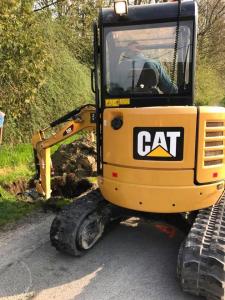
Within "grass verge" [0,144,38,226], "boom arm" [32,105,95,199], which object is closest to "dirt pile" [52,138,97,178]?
"grass verge" [0,144,38,226]

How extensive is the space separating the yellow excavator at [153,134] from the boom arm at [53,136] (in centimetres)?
81

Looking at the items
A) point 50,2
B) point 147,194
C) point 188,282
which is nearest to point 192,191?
point 147,194

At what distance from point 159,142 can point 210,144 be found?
1.74ft

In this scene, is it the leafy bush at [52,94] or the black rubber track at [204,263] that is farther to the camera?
the leafy bush at [52,94]

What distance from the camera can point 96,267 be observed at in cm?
428

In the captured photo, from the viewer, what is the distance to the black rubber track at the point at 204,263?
3500 millimetres

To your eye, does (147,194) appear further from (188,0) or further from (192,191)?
(188,0)

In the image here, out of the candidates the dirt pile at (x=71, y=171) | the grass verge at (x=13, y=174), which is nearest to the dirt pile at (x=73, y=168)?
the dirt pile at (x=71, y=171)

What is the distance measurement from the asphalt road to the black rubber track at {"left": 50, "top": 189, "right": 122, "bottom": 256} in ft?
0.65

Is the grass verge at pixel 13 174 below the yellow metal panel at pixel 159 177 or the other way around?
below

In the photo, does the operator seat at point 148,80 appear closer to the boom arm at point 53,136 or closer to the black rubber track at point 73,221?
the boom arm at point 53,136

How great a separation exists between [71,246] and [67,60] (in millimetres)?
8277

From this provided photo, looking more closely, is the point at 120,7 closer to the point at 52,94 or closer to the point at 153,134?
the point at 153,134

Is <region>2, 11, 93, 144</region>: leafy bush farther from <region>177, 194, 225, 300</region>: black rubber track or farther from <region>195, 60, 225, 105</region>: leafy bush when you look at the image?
<region>195, 60, 225, 105</region>: leafy bush
